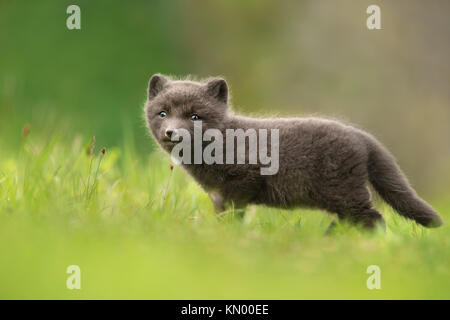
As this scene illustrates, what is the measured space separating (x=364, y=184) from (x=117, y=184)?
2.49 metres

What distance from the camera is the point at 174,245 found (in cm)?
412

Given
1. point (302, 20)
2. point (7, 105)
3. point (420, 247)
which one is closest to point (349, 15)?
point (302, 20)

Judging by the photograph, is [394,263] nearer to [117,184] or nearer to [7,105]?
[117,184]

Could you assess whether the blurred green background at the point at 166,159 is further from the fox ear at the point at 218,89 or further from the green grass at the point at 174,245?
the fox ear at the point at 218,89

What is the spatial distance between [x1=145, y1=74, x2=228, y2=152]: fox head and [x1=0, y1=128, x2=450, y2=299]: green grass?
678 mm

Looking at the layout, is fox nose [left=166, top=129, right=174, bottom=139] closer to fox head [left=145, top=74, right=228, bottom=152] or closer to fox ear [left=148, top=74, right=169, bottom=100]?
fox head [left=145, top=74, right=228, bottom=152]

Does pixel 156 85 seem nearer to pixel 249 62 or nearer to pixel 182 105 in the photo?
pixel 182 105

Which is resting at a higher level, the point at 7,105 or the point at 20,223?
the point at 7,105

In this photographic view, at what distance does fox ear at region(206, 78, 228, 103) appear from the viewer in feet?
19.6

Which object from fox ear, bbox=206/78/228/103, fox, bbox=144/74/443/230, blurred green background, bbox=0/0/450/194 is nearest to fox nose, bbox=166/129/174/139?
fox, bbox=144/74/443/230

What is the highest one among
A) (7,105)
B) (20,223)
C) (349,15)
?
(349,15)

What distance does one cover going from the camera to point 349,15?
40.1 feet

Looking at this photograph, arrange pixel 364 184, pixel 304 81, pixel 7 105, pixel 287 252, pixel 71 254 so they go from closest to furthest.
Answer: pixel 71 254
pixel 287 252
pixel 364 184
pixel 7 105
pixel 304 81

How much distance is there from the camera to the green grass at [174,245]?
334 cm
